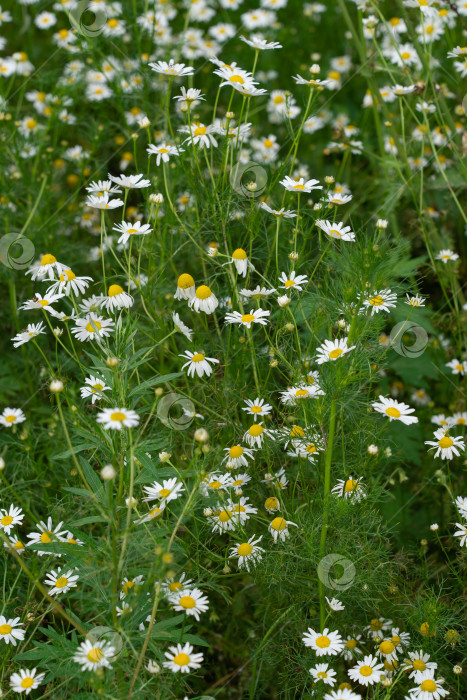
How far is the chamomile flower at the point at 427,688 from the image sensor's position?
1.46 metres

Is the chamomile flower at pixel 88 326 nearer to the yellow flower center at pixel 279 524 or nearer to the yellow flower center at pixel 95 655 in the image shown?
the yellow flower center at pixel 279 524

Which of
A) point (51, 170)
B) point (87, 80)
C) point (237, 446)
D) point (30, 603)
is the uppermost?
point (87, 80)

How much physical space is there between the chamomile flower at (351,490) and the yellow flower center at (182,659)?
1.52 feet

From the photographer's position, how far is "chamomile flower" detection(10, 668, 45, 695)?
1.39m

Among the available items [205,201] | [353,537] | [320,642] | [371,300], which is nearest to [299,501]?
[353,537]

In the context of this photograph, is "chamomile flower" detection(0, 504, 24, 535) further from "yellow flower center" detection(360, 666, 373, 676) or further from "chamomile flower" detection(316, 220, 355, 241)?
"chamomile flower" detection(316, 220, 355, 241)

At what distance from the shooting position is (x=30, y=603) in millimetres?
1651

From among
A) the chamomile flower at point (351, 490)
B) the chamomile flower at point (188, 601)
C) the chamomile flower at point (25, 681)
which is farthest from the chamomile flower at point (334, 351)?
the chamomile flower at point (25, 681)

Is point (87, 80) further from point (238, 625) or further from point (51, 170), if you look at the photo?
point (238, 625)

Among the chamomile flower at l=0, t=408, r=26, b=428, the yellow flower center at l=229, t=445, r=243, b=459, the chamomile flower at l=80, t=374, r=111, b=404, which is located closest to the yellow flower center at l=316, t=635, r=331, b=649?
the yellow flower center at l=229, t=445, r=243, b=459

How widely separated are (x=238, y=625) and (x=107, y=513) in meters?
0.74

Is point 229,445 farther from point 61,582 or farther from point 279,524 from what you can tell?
point 61,582

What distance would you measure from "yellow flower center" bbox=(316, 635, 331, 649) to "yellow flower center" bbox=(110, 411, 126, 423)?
60 centimetres

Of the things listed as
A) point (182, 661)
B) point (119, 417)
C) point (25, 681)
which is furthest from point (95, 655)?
point (119, 417)
